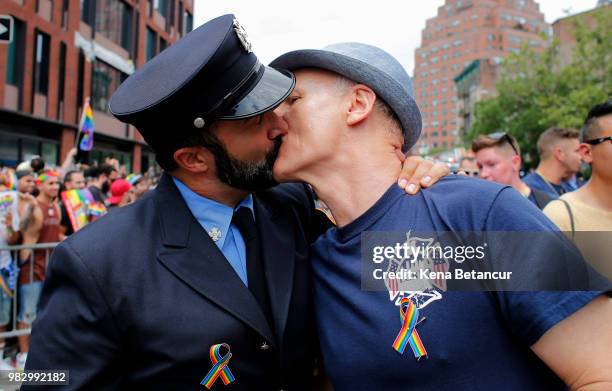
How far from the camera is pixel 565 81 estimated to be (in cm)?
2891

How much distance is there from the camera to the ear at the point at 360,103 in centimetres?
205

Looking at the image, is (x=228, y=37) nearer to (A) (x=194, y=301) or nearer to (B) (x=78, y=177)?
(A) (x=194, y=301)

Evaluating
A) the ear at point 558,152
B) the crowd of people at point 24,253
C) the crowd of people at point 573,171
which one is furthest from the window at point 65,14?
the ear at point 558,152

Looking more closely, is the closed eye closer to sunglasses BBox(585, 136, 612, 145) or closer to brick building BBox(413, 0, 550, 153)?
sunglasses BBox(585, 136, 612, 145)

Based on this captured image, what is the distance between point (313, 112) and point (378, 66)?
1.11 feet

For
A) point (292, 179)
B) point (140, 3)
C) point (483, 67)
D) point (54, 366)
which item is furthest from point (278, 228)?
point (483, 67)

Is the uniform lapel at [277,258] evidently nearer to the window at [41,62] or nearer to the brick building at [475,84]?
the window at [41,62]

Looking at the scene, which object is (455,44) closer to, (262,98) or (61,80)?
(61,80)

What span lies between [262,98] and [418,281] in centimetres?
95

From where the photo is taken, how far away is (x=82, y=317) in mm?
1655

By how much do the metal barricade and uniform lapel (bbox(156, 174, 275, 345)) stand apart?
176 inches

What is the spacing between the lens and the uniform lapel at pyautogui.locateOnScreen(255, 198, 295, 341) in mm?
1882

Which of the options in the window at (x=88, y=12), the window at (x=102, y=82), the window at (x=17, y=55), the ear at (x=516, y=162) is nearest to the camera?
the ear at (x=516, y=162)

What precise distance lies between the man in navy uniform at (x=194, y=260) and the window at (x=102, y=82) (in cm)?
2526
